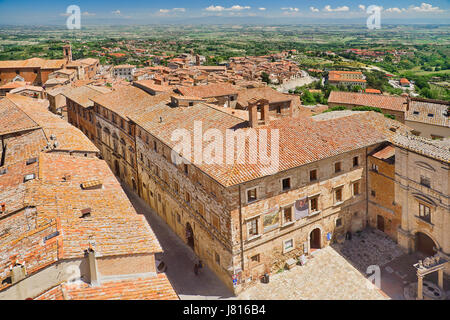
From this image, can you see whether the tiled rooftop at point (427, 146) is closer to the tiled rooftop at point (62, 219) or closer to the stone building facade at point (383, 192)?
the stone building facade at point (383, 192)

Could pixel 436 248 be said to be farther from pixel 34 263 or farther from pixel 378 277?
pixel 34 263

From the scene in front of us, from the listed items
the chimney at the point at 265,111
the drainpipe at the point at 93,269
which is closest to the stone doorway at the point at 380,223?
the chimney at the point at 265,111

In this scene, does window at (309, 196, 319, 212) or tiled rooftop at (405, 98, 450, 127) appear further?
tiled rooftop at (405, 98, 450, 127)

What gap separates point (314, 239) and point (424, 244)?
7.62m

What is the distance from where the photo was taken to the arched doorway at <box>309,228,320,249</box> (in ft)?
94.3

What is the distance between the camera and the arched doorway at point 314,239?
94.3ft

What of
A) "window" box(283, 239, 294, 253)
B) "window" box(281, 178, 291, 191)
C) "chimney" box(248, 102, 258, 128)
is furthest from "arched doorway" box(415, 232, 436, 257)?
"chimney" box(248, 102, 258, 128)

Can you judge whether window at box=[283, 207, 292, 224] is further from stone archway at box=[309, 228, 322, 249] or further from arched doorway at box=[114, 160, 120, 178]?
arched doorway at box=[114, 160, 120, 178]

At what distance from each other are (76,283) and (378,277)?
63.7ft

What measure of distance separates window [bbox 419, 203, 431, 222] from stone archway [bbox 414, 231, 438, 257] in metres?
1.60

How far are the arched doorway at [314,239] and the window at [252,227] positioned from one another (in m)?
5.91

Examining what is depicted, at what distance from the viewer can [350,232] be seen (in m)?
30.0

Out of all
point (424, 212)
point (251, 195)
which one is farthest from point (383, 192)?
point (251, 195)

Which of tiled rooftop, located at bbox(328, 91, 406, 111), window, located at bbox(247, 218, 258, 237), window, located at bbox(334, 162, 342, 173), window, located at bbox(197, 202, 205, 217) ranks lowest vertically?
window, located at bbox(247, 218, 258, 237)
